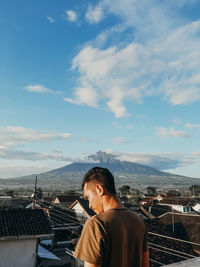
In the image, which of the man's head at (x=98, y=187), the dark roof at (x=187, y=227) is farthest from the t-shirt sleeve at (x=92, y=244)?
the dark roof at (x=187, y=227)

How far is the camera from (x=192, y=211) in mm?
48938

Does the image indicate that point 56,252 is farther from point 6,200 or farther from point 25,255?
point 6,200

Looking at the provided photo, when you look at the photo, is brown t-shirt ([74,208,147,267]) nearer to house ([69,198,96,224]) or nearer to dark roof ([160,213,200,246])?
dark roof ([160,213,200,246])

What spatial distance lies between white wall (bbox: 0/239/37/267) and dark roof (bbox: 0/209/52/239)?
471mm

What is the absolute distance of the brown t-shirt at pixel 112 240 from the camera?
1759 mm

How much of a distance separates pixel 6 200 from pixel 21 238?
110ft

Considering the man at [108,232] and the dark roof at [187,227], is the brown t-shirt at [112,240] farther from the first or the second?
the dark roof at [187,227]

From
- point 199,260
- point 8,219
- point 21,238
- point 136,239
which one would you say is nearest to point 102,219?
point 136,239

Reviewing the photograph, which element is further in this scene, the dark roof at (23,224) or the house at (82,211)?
the house at (82,211)

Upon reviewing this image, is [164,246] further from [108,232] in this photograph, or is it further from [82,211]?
[82,211]

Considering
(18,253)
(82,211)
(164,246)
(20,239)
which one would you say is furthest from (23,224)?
(82,211)

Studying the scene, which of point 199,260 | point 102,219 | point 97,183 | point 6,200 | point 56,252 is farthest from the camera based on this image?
point 6,200

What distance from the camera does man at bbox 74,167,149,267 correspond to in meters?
1.77

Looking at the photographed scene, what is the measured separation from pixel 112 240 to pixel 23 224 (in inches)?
628
